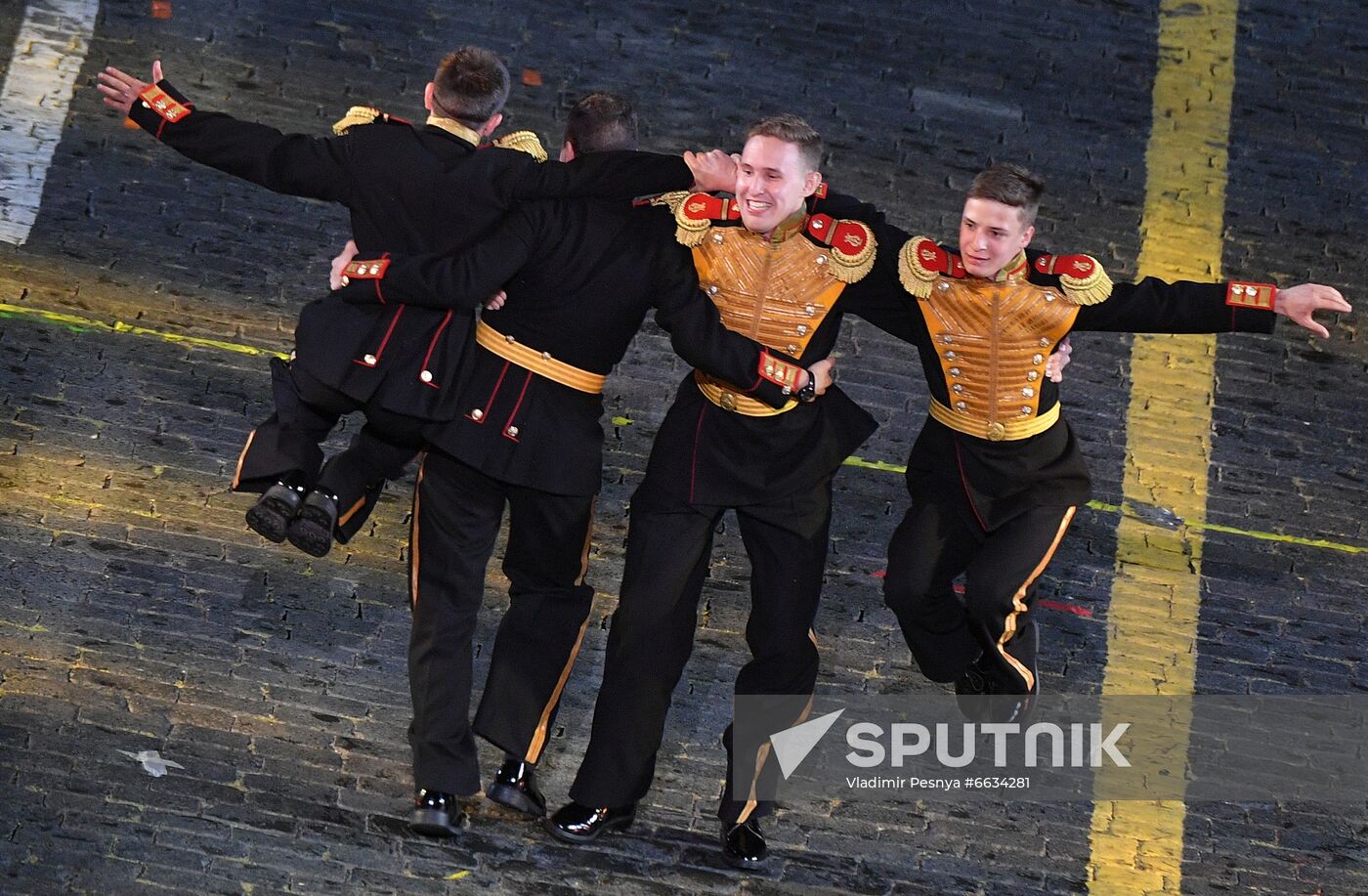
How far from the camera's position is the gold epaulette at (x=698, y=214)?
14.8 ft

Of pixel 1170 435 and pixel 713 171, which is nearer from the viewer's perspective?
pixel 713 171

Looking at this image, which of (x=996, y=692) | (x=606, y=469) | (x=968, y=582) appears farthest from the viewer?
(x=606, y=469)

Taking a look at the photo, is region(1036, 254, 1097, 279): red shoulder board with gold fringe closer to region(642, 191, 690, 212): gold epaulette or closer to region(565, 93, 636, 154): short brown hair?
region(642, 191, 690, 212): gold epaulette

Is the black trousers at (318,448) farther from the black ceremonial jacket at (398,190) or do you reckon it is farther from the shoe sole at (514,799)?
the shoe sole at (514,799)

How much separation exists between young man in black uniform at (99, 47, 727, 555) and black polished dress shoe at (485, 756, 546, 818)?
0.80 m

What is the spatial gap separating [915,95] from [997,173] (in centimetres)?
204

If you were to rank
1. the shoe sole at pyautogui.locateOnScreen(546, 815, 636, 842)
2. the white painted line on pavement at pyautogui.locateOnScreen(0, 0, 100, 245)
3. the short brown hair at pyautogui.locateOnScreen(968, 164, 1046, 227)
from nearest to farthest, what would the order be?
the short brown hair at pyautogui.locateOnScreen(968, 164, 1046, 227)
the shoe sole at pyautogui.locateOnScreen(546, 815, 636, 842)
the white painted line on pavement at pyautogui.locateOnScreen(0, 0, 100, 245)

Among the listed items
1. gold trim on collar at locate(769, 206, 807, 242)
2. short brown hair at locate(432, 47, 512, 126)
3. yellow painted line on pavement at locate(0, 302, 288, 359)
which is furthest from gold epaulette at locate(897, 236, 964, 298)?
yellow painted line on pavement at locate(0, 302, 288, 359)

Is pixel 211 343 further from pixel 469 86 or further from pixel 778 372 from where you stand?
pixel 778 372

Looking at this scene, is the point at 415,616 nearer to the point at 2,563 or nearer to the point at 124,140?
the point at 2,563

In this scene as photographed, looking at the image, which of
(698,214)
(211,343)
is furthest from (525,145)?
(211,343)

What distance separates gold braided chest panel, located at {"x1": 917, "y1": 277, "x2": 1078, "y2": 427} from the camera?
4.49 metres

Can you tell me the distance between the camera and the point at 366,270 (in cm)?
450

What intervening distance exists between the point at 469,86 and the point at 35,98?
2.30 meters
